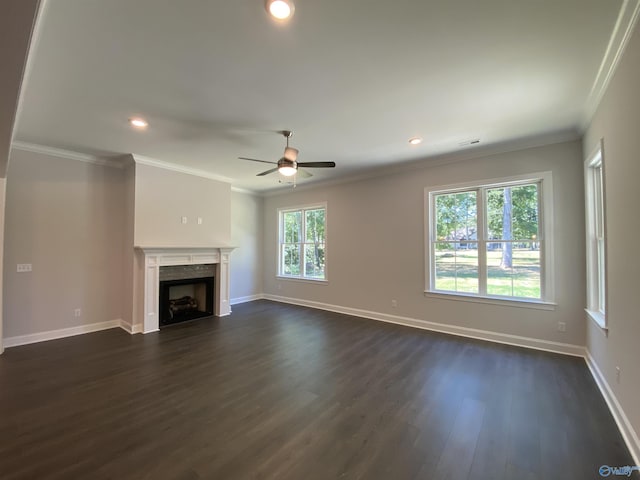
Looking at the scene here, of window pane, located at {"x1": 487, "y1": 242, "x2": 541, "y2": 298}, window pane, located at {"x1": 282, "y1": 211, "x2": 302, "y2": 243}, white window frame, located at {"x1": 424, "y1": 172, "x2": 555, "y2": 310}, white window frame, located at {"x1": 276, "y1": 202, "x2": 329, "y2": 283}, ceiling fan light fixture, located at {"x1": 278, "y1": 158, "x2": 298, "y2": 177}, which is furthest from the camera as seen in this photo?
window pane, located at {"x1": 282, "y1": 211, "x2": 302, "y2": 243}

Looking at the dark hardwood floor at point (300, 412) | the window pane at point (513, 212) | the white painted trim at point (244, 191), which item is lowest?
the dark hardwood floor at point (300, 412)

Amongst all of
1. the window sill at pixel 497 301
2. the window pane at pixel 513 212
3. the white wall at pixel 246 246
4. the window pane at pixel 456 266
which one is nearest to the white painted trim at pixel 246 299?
the white wall at pixel 246 246

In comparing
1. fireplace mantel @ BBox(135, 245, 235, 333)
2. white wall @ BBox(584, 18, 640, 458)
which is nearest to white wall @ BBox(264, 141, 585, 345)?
white wall @ BBox(584, 18, 640, 458)

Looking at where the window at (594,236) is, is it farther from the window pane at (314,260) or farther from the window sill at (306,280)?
the window pane at (314,260)

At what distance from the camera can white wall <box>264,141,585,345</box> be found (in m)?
3.65

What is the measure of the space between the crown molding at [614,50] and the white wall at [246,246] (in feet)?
21.0

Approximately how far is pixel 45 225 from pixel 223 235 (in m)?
2.74

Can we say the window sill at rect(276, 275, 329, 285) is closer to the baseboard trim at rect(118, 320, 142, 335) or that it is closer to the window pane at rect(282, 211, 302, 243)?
the window pane at rect(282, 211, 302, 243)

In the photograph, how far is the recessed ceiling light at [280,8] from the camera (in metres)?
1.68

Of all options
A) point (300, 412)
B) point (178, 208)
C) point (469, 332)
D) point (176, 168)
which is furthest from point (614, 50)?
point (178, 208)

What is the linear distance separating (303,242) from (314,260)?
56 centimetres

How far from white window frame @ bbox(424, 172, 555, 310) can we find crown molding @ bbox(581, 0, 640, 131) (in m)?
1.13


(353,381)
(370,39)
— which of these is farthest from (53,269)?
(370,39)

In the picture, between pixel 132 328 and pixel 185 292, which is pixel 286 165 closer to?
pixel 132 328
